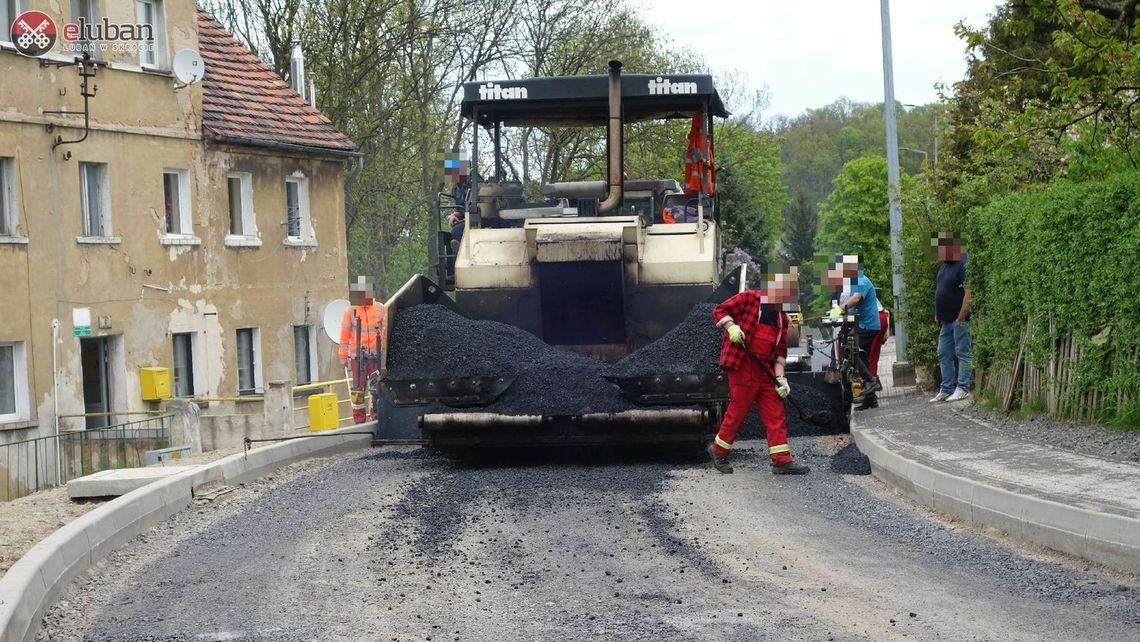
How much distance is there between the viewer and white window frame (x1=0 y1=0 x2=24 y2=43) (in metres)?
22.5

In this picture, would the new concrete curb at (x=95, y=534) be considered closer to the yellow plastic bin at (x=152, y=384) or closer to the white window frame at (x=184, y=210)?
the yellow plastic bin at (x=152, y=384)

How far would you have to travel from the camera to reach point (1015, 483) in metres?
9.53

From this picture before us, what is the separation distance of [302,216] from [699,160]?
717 inches

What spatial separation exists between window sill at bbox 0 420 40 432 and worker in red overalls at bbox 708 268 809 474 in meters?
14.1

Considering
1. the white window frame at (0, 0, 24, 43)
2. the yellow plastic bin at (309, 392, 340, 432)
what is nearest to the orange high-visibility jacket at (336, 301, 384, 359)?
the yellow plastic bin at (309, 392, 340, 432)

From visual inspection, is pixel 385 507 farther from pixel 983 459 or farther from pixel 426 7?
pixel 426 7

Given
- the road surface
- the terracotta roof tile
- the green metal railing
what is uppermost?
the terracotta roof tile

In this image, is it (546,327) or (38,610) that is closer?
(38,610)

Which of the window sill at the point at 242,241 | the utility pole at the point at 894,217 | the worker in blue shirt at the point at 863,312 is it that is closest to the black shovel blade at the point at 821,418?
the worker in blue shirt at the point at 863,312

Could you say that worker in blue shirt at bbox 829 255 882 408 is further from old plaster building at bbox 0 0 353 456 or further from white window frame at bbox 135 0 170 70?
white window frame at bbox 135 0 170 70

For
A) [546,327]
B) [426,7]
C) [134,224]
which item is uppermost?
[426,7]

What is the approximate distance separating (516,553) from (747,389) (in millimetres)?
3982

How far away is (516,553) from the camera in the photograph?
8.29 metres

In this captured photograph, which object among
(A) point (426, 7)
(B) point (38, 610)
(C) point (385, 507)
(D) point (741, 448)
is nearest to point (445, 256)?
(D) point (741, 448)
